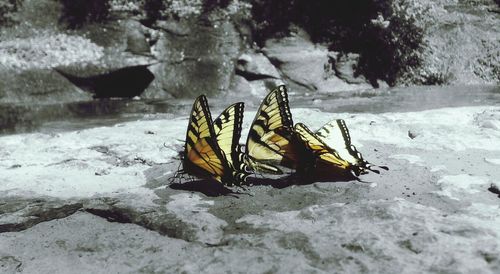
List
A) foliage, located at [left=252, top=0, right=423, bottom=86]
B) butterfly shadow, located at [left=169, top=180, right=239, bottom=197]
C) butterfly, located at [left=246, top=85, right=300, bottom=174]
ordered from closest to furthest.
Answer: butterfly shadow, located at [left=169, top=180, right=239, bottom=197] < butterfly, located at [left=246, top=85, right=300, bottom=174] < foliage, located at [left=252, top=0, right=423, bottom=86]

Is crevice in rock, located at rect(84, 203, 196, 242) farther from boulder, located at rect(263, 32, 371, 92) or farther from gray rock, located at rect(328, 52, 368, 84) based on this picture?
gray rock, located at rect(328, 52, 368, 84)

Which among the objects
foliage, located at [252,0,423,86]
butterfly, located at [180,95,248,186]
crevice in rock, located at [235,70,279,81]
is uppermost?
foliage, located at [252,0,423,86]

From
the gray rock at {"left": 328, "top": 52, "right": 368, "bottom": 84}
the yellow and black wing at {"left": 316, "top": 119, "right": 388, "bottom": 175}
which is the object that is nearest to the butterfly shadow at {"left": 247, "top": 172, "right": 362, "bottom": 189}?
the yellow and black wing at {"left": 316, "top": 119, "right": 388, "bottom": 175}

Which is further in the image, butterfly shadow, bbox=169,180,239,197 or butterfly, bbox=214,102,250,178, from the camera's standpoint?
butterfly, bbox=214,102,250,178

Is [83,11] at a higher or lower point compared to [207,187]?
higher

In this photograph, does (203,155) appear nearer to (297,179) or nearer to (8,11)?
(297,179)

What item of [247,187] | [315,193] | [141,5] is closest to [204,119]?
[247,187]

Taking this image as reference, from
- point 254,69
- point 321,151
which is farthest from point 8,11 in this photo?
point 321,151
